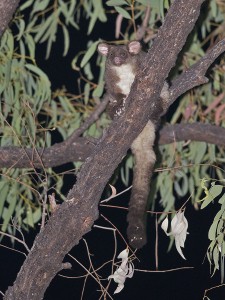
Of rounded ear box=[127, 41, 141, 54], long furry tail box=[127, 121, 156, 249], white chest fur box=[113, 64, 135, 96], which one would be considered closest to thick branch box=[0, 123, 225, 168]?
long furry tail box=[127, 121, 156, 249]

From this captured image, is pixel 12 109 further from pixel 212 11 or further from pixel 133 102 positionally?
pixel 133 102

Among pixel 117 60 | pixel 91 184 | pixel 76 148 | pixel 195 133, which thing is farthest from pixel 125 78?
pixel 91 184

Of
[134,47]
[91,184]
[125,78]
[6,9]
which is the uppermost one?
[6,9]

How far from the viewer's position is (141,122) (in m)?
2.56

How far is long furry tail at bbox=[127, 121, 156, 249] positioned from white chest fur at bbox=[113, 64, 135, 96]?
203 mm

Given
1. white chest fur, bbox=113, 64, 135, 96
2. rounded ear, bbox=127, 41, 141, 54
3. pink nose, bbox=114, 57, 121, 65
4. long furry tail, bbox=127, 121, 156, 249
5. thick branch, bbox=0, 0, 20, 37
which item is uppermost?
thick branch, bbox=0, 0, 20, 37

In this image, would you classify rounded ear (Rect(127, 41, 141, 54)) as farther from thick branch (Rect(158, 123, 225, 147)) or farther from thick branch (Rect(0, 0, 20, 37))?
thick branch (Rect(0, 0, 20, 37))

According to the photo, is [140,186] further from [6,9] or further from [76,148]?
[6,9]

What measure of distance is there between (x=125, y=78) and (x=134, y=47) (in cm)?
14

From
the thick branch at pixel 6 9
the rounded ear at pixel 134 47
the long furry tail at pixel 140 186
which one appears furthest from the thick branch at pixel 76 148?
the thick branch at pixel 6 9

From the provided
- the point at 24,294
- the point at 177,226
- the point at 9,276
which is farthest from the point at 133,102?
the point at 9,276

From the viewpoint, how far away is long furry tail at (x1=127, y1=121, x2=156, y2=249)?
9.98ft

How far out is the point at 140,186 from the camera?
11.0ft

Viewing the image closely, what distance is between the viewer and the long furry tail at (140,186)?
304 cm
